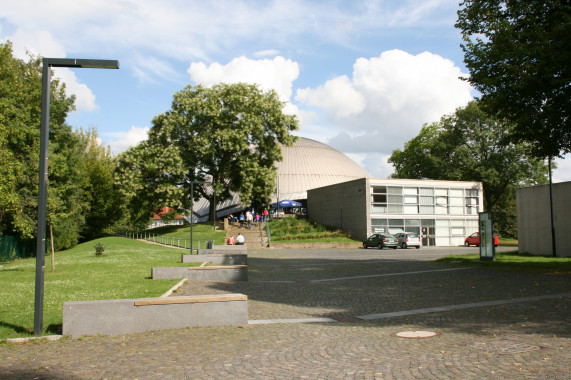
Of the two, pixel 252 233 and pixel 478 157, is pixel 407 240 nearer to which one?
pixel 252 233

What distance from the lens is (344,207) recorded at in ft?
171

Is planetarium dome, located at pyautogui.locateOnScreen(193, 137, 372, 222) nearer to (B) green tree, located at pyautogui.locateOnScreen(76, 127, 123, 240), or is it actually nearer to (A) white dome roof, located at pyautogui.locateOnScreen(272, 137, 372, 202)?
(A) white dome roof, located at pyautogui.locateOnScreen(272, 137, 372, 202)

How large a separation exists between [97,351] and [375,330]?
452 centimetres

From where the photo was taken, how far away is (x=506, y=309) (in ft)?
32.6

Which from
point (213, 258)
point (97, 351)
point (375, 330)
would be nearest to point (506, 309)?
point (375, 330)

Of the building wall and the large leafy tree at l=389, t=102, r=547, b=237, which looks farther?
the large leafy tree at l=389, t=102, r=547, b=237

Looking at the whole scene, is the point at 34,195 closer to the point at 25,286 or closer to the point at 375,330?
the point at 25,286

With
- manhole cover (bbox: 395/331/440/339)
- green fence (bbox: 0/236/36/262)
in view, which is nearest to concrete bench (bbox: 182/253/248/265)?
manhole cover (bbox: 395/331/440/339)

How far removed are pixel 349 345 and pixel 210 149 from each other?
1665 inches

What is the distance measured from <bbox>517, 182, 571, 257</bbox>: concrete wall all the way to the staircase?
2060 cm

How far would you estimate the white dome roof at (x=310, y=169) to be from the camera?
7481 cm

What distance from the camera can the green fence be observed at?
124 ft

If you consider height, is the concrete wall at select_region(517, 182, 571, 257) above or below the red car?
above

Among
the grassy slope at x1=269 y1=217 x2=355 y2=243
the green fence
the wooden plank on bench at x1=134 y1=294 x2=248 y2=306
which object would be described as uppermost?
the grassy slope at x1=269 y1=217 x2=355 y2=243
